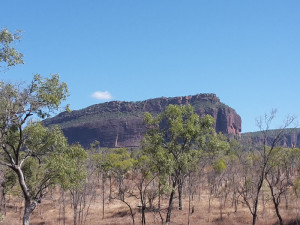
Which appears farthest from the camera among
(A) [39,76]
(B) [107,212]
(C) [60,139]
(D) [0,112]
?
(B) [107,212]

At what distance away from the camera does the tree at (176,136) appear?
Result: 29750mm

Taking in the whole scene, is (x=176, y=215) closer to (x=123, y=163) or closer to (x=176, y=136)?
(x=176, y=136)

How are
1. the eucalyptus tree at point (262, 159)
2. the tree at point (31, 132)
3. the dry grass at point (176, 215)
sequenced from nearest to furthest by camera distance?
the tree at point (31, 132) < the eucalyptus tree at point (262, 159) < the dry grass at point (176, 215)

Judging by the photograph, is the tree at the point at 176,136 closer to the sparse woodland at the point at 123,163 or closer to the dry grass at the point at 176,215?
the sparse woodland at the point at 123,163

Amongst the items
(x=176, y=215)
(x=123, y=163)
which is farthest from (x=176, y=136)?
(x=123, y=163)

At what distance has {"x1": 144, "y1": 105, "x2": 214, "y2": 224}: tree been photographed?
29.8m

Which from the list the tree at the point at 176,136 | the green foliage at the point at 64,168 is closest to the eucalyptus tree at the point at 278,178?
the tree at the point at 176,136

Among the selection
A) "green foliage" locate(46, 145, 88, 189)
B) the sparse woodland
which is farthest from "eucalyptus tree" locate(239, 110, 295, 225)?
"green foliage" locate(46, 145, 88, 189)

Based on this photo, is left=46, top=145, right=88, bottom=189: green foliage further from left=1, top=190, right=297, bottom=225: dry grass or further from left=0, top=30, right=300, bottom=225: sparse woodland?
left=1, top=190, right=297, bottom=225: dry grass

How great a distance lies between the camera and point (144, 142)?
30.9m

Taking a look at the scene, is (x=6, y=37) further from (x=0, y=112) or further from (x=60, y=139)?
(x=60, y=139)

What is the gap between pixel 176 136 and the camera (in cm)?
3064

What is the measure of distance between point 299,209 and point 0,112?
140 feet

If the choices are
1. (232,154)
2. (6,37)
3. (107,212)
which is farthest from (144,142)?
(232,154)
